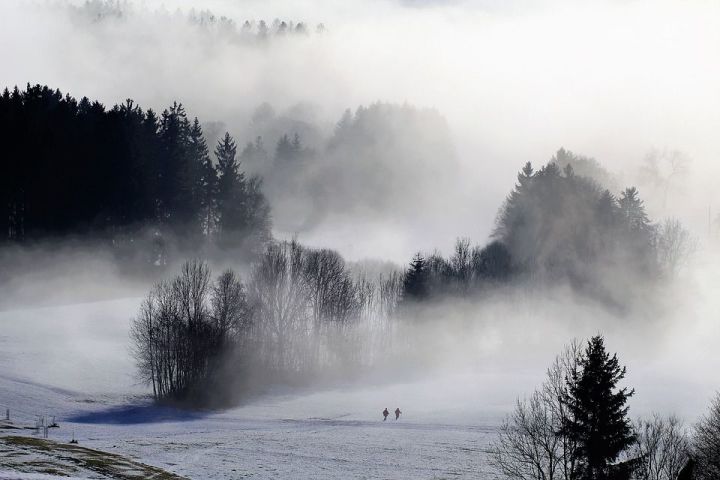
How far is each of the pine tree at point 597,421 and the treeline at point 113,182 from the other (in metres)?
67.0

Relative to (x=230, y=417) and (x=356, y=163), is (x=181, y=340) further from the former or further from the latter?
(x=356, y=163)

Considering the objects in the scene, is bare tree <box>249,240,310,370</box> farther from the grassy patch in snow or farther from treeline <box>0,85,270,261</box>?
the grassy patch in snow

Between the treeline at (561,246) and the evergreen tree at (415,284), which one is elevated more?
the treeline at (561,246)

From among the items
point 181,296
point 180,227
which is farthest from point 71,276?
point 181,296

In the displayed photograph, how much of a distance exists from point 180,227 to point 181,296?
969 inches

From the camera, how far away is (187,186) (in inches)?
3799

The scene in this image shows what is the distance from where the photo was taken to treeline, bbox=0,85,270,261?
8244 centimetres

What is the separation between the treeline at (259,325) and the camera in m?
69.5

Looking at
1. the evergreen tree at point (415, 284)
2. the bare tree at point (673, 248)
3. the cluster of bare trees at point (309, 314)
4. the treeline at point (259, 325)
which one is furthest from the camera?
the bare tree at point (673, 248)

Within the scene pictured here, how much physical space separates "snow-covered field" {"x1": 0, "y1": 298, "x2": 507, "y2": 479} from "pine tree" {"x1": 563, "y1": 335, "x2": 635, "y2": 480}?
12002mm

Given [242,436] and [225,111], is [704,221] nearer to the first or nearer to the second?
[225,111]

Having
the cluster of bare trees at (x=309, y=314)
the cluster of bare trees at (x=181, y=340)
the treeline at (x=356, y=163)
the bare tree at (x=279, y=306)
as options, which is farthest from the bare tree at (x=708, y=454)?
the treeline at (x=356, y=163)

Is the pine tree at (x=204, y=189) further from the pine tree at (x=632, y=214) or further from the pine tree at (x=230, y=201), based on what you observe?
the pine tree at (x=632, y=214)

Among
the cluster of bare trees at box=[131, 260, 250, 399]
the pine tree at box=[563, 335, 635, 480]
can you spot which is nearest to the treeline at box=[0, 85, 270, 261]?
the cluster of bare trees at box=[131, 260, 250, 399]
